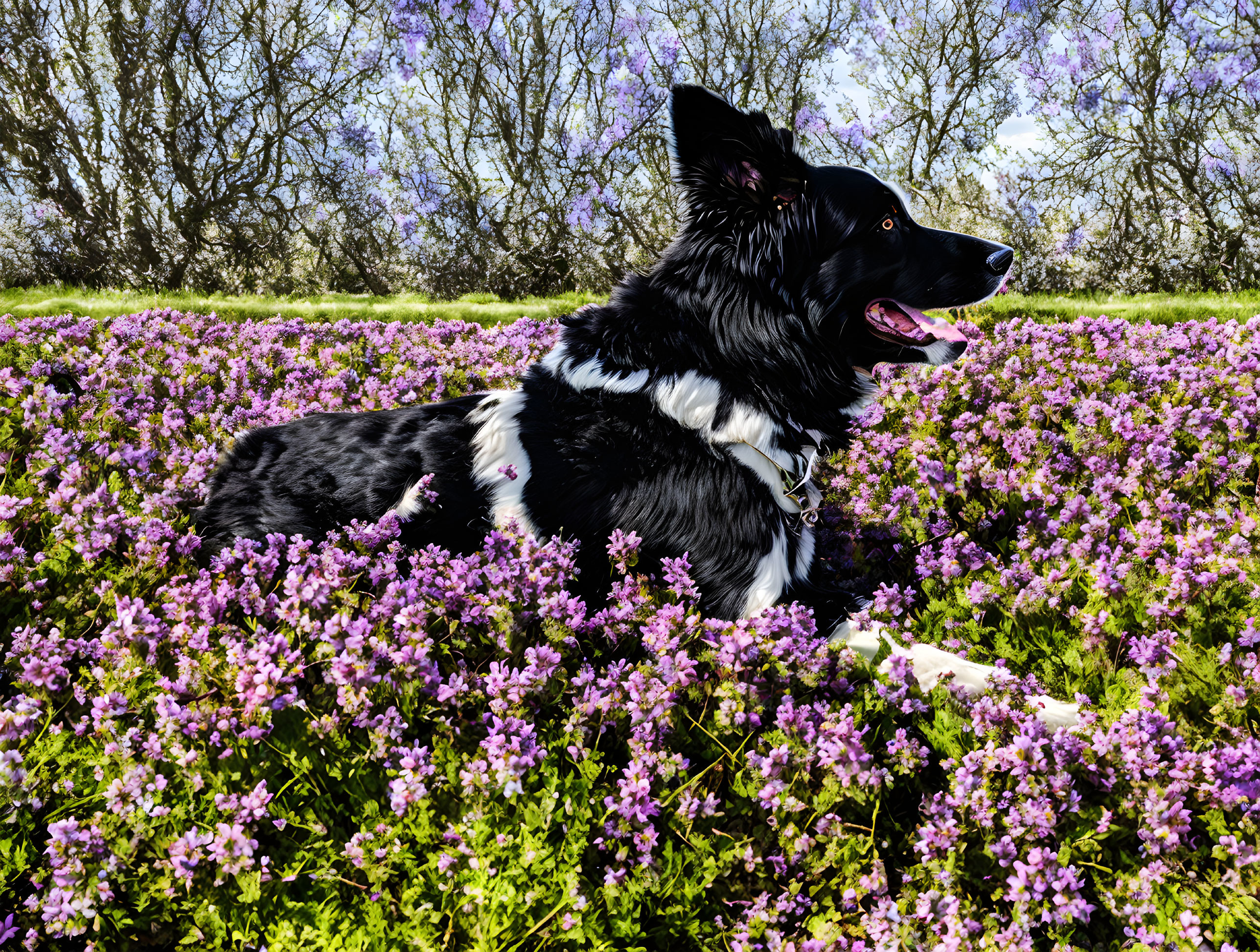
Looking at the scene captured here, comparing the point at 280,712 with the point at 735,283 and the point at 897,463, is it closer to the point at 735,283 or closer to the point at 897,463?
the point at 735,283

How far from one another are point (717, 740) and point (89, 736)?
2.09 metres

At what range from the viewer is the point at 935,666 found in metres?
3.10

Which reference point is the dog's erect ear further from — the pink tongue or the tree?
the tree

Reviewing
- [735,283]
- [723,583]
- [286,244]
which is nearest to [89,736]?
[723,583]

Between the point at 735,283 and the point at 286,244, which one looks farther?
the point at 286,244

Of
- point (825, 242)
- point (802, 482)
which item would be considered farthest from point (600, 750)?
point (825, 242)

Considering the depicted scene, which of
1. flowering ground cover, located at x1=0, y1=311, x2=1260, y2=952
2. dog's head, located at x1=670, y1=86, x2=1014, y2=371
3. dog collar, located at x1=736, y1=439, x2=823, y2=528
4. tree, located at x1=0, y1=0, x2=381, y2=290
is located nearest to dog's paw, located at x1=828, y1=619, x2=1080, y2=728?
flowering ground cover, located at x1=0, y1=311, x2=1260, y2=952

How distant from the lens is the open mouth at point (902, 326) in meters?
3.79

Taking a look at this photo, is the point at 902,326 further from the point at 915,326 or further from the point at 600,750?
the point at 600,750

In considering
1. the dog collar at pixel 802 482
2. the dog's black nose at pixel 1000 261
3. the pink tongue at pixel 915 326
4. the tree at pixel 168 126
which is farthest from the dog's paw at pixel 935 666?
the tree at pixel 168 126

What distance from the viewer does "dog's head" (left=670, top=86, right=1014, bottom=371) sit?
3.52 m

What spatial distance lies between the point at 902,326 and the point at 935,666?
5.38 ft

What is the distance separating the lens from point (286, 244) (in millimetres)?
16578

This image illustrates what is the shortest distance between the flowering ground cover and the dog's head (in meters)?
1.10
